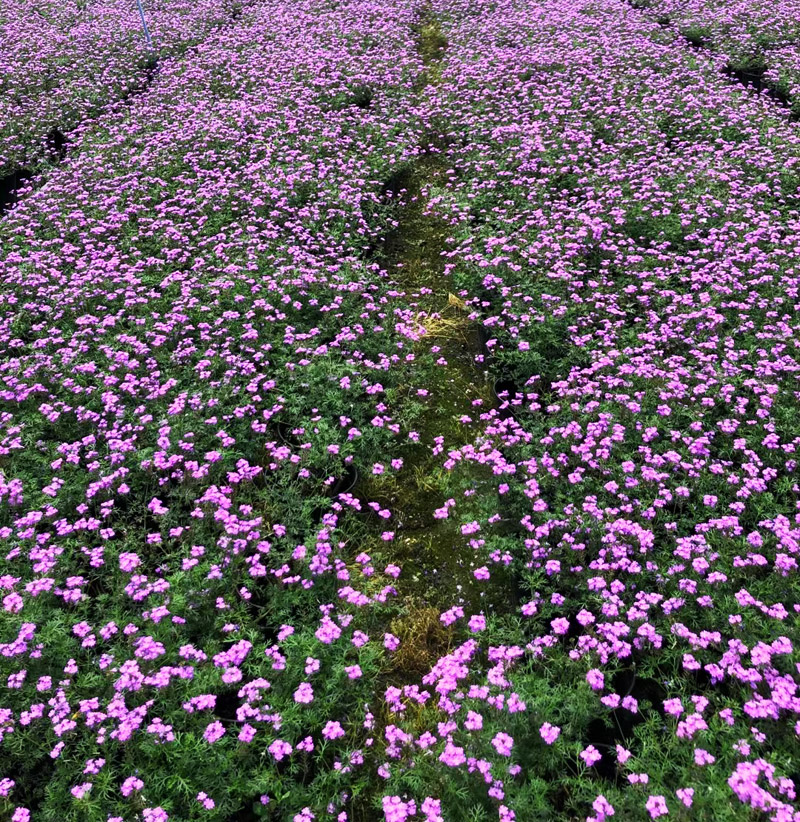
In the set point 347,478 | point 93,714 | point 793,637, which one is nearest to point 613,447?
point 793,637

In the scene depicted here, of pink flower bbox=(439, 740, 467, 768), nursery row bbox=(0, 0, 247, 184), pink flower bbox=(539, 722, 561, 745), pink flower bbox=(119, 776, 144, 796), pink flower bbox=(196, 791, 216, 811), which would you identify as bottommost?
pink flower bbox=(196, 791, 216, 811)

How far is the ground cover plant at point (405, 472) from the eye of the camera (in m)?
3.77

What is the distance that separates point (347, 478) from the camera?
5.98 meters

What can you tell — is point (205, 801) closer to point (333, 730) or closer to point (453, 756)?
point (333, 730)

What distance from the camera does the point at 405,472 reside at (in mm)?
6250

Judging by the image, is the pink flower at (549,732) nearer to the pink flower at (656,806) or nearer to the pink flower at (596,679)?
the pink flower at (596,679)

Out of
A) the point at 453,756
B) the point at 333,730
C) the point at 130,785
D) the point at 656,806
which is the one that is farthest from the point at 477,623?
the point at 130,785

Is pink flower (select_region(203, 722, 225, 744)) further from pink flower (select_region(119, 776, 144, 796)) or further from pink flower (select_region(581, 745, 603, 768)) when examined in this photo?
pink flower (select_region(581, 745, 603, 768))

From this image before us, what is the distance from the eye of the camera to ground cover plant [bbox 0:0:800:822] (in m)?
3.77

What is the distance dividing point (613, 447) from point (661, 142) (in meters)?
6.99

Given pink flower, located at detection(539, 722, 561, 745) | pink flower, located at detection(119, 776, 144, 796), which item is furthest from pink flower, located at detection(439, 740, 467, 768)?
pink flower, located at detection(119, 776, 144, 796)

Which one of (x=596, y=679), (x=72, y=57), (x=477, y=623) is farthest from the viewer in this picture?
(x=72, y=57)

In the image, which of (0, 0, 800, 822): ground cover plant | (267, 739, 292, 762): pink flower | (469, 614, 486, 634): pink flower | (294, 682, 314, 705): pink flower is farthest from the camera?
(469, 614, 486, 634): pink flower

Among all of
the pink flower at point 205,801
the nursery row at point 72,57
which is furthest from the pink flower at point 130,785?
the nursery row at point 72,57
